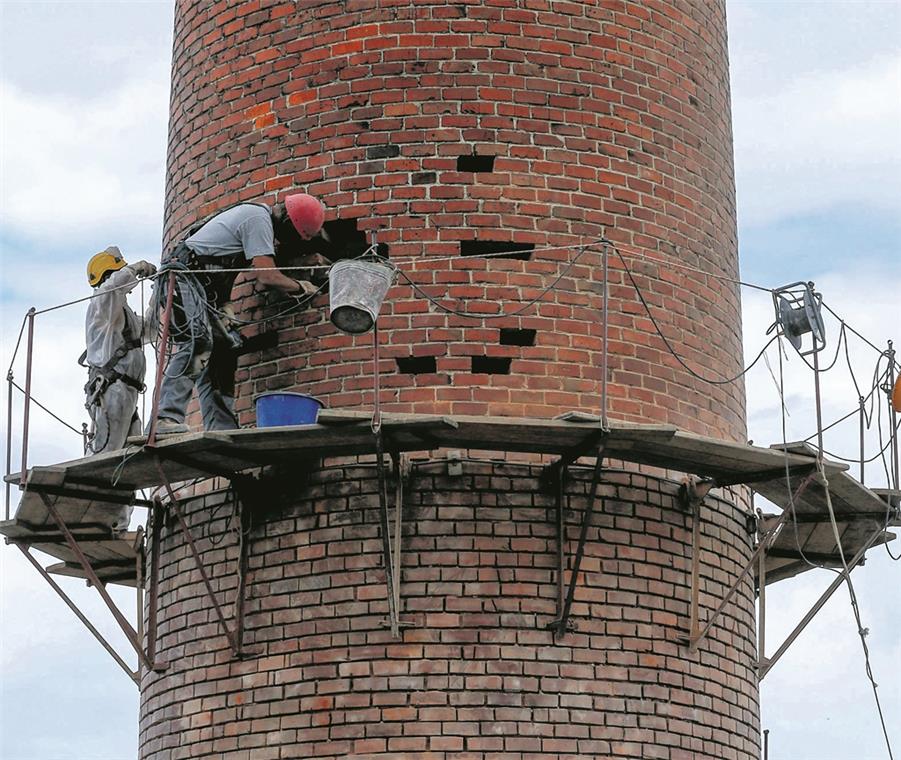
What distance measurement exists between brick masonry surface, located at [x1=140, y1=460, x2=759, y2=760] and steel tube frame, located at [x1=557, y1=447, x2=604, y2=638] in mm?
119

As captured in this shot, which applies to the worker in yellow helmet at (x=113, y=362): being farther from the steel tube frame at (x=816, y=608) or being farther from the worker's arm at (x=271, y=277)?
the steel tube frame at (x=816, y=608)

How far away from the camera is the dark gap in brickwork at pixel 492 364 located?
40.5 feet

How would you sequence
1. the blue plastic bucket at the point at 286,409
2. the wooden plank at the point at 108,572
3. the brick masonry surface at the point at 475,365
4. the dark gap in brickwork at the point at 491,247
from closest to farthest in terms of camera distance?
the brick masonry surface at the point at 475,365, the blue plastic bucket at the point at 286,409, the dark gap in brickwork at the point at 491,247, the wooden plank at the point at 108,572

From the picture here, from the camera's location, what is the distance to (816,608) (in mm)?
12508

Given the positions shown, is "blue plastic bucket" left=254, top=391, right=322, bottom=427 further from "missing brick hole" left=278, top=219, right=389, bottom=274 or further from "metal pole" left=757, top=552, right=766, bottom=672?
"metal pole" left=757, top=552, right=766, bottom=672

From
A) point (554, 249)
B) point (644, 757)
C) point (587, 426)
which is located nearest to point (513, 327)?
point (554, 249)

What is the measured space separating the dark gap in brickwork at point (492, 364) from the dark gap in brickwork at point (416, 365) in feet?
0.94

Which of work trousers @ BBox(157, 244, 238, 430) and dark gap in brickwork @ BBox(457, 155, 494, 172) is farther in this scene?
dark gap in brickwork @ BBox(457, 155, 494, 172)

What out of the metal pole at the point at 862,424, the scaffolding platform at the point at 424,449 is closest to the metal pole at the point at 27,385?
the scaffolding platform at the point at 424,449

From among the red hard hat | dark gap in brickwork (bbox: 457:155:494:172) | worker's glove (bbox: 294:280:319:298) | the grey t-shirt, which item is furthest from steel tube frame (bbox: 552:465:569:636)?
the grey t-shirt

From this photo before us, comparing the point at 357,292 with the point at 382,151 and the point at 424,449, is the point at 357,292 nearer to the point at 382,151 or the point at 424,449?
the point at 424,449

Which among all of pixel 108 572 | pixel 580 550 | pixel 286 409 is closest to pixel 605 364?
pixel 580 550

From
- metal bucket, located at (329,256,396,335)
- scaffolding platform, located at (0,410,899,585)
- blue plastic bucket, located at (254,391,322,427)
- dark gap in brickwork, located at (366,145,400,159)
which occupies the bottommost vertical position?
scaffolding platform, located at (0,410,899,585)

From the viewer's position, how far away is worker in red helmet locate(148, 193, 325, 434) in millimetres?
12422
